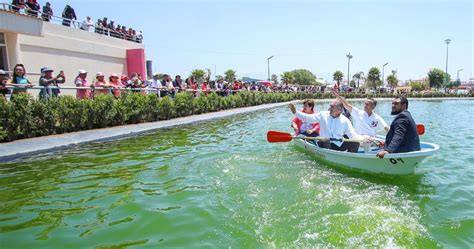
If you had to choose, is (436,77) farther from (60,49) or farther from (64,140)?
(64,140)

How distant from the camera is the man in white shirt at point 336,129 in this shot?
878 centimetres

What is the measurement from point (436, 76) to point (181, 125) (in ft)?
268

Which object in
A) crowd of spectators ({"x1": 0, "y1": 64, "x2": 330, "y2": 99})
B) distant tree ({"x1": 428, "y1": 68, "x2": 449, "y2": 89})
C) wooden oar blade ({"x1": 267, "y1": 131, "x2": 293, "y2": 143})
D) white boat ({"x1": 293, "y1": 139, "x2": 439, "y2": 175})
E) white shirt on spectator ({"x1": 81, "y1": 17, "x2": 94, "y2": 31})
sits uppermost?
white shirt on spectator ({"x1": 81, "y1": 17, "x2": 94, "y2": 31})

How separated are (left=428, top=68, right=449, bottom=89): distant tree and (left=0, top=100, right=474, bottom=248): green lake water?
268ft

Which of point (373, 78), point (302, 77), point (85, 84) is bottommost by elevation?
point (85, 84)

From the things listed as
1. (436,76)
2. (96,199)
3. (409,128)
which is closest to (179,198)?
(96,199)

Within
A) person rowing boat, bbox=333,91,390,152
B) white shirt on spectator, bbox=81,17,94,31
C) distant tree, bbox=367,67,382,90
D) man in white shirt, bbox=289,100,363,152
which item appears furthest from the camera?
distant tree, bbox=367,67,382,90

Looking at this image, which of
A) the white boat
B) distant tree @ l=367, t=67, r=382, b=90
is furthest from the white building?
distant tree @ l=367, t=67, r=382, b=90

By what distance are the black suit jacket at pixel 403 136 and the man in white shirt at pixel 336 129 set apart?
1.33 metres

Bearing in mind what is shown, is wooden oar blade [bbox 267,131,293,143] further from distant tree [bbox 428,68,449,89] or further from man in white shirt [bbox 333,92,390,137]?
distant tree [bbox 428,68,449,89]

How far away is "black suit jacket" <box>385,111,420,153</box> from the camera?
7188 mm

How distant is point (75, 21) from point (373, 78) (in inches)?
3011

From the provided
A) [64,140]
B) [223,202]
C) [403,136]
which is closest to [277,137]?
[403,136]

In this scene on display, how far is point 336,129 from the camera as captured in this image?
354 inches
